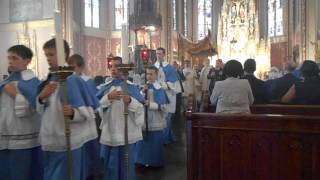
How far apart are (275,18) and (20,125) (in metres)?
26.5

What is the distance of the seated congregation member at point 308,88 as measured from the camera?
5.54 m

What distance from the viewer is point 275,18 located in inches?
1113

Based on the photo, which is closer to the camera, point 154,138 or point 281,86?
point 154,138

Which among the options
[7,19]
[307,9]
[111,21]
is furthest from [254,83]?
[111,21]

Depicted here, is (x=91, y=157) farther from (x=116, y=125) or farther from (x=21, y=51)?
(x=21, y=51)

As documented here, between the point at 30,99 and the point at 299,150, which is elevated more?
the point at 30,99

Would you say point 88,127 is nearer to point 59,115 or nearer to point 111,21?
point 59,115

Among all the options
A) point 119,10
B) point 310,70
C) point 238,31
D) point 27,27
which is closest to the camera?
point 310,70

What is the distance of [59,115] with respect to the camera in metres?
3.62

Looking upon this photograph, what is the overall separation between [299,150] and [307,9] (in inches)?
599

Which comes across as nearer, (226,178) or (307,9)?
(226,178)

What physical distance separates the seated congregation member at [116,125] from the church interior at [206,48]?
580mm

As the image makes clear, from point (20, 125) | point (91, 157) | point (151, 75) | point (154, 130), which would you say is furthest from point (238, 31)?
point (20, 125)

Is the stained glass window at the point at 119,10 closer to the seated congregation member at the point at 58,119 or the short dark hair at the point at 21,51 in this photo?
the short dark hair at the point at 21,51
